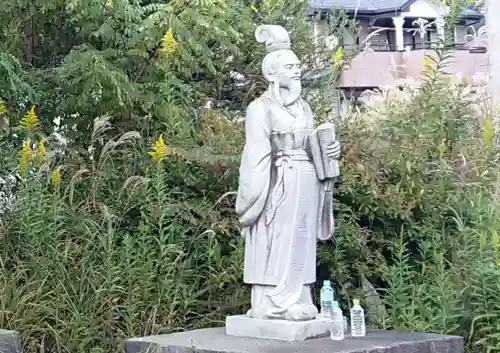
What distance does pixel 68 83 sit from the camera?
8375 millimetres

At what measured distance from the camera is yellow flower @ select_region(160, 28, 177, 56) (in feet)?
26.5

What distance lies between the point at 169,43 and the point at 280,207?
2909 millimetres

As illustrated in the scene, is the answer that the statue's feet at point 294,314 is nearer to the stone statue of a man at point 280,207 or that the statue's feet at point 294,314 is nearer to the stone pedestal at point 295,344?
the stone statue of a man at point 280,207

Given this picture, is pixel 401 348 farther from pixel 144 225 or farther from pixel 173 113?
pixel 173 113

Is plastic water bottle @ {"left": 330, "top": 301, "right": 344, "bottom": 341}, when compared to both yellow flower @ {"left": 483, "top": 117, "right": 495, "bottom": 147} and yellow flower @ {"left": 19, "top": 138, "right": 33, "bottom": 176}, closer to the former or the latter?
yellow flower @ {"left": 483, "top": 117, "right": 495, "bottom": 147}

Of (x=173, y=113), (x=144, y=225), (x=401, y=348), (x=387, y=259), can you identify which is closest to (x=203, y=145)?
(x=173, y=113)

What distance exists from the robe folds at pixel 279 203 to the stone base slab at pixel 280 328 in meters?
0.14

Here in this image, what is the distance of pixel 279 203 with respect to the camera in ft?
18.7

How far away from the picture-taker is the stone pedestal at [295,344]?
5.22 metres

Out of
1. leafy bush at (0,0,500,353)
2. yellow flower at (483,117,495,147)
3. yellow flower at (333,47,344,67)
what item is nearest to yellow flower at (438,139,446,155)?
leafy bush at (0,0,500,353)

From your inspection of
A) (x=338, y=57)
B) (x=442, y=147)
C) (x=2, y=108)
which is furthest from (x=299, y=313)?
(x=338, y=57)

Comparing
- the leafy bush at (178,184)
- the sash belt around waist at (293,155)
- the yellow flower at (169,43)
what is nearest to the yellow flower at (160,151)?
the leafy bush at (178,184)

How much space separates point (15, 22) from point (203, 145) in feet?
7.41

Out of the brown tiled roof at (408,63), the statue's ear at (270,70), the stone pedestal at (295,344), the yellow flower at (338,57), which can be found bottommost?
the stone pedestal at (295,344)
